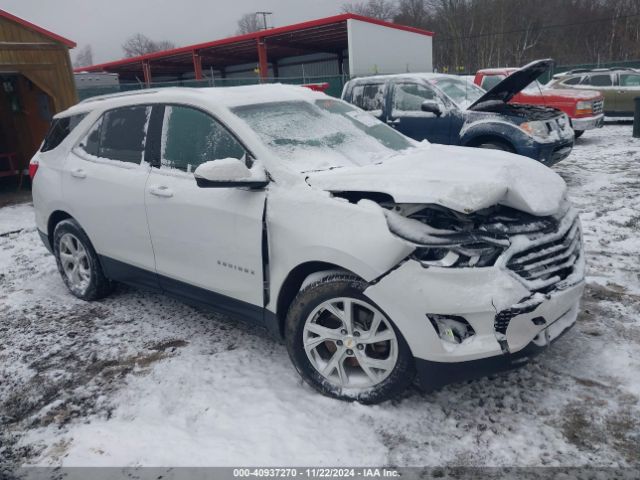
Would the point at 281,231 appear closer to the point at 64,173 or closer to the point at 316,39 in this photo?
the point at 64,173

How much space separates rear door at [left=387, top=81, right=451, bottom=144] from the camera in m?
7.91

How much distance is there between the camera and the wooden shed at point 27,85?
934 cm

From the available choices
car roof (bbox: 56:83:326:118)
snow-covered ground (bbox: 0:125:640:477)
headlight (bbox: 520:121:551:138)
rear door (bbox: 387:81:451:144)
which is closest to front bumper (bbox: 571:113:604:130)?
headlight (bbox: 520:121:551:138)

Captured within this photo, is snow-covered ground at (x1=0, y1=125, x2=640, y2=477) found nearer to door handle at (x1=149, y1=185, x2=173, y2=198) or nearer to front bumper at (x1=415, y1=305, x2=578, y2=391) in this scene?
front bumper at (x1=415, y1=305, x2=578, y2=391)

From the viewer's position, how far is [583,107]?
1115cm

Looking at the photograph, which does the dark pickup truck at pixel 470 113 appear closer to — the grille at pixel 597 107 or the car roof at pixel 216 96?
the car roof at pixel 216 96

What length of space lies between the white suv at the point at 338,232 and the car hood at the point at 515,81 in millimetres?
4089

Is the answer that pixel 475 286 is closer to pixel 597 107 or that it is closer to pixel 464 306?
pixel 464 306

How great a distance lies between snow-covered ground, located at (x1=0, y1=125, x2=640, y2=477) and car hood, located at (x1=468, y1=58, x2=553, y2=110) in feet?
12.8

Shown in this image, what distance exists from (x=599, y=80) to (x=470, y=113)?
947 cm

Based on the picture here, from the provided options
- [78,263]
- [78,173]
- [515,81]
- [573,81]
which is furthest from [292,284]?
[573,81]

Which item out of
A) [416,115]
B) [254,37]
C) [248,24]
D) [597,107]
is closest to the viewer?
[416,115]

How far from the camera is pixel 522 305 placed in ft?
7.81

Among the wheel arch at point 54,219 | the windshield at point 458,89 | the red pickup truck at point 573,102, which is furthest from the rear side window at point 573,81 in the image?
the wheel arch at point 54,219
